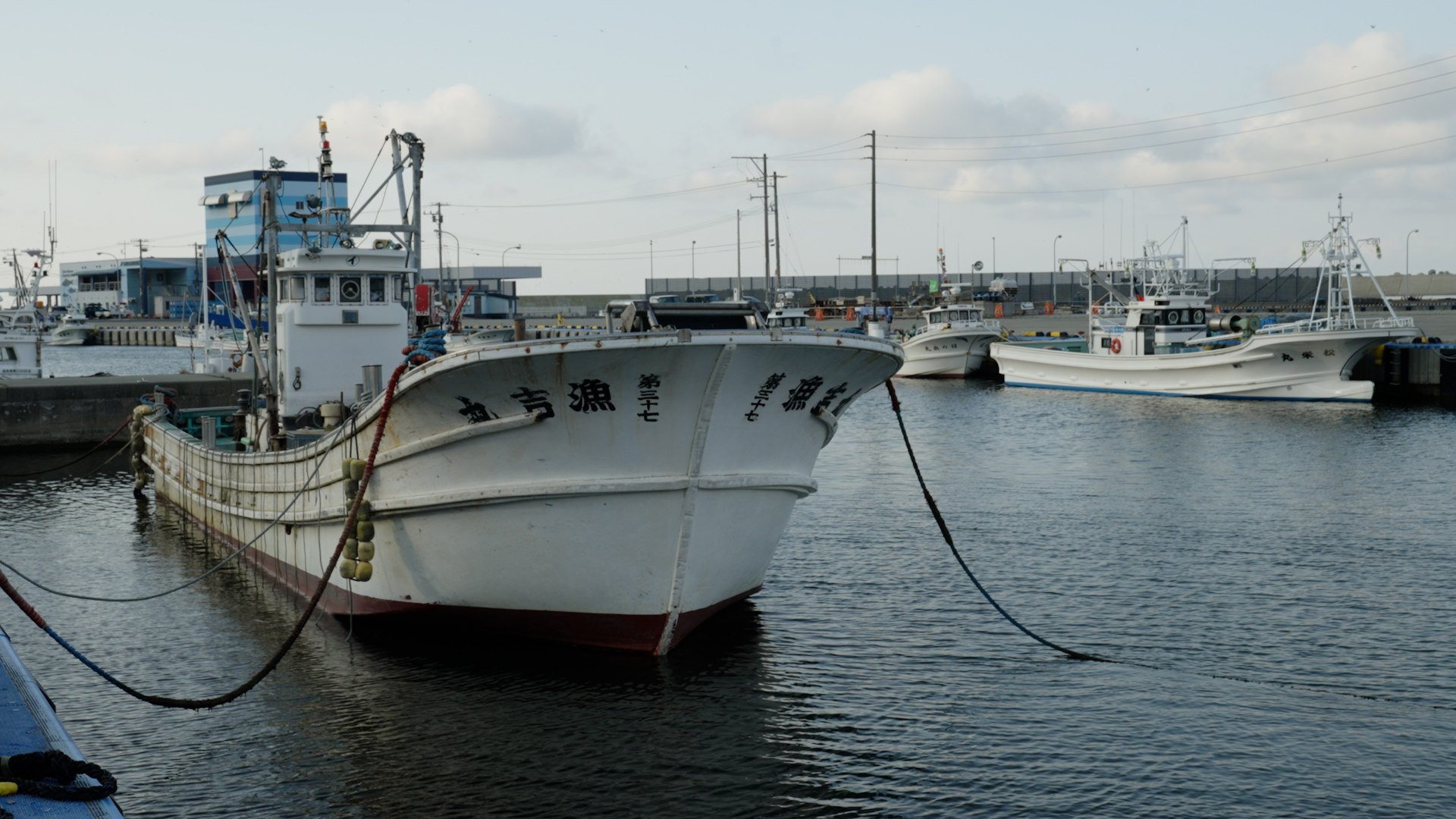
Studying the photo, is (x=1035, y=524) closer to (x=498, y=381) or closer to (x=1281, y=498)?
(x=1281, y=498)

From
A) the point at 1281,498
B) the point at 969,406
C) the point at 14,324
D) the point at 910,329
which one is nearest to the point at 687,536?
the point at 1281,498

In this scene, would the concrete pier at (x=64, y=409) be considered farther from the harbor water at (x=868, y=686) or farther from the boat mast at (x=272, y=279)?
the boat mast at (x=272, y=279)

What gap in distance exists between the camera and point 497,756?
11.0 m

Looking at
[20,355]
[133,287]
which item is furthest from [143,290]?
[20,355]

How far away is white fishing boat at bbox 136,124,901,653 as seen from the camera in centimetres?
1198

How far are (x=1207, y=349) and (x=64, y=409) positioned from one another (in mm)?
41820

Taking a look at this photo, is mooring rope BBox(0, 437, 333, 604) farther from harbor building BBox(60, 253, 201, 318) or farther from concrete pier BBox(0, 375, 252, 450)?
harbor building BBox(60, 253, 201, 318)

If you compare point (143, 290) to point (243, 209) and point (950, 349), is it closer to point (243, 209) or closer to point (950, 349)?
point (243, 209)

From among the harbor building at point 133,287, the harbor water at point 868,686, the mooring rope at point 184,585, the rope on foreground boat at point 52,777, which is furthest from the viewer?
the harbor building at point 133,287

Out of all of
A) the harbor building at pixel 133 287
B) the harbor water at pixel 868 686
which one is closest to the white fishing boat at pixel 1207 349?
the harbor water at pixel 868 686

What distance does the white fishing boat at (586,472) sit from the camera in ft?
39.3

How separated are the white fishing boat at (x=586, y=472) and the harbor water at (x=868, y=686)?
53 centimetres

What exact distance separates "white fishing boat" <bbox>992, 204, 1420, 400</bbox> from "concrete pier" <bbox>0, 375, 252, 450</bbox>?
115ft

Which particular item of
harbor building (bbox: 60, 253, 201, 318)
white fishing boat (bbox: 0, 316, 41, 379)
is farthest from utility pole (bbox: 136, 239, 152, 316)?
white fishing boat (bbox: 0, 316, 41, 379)
